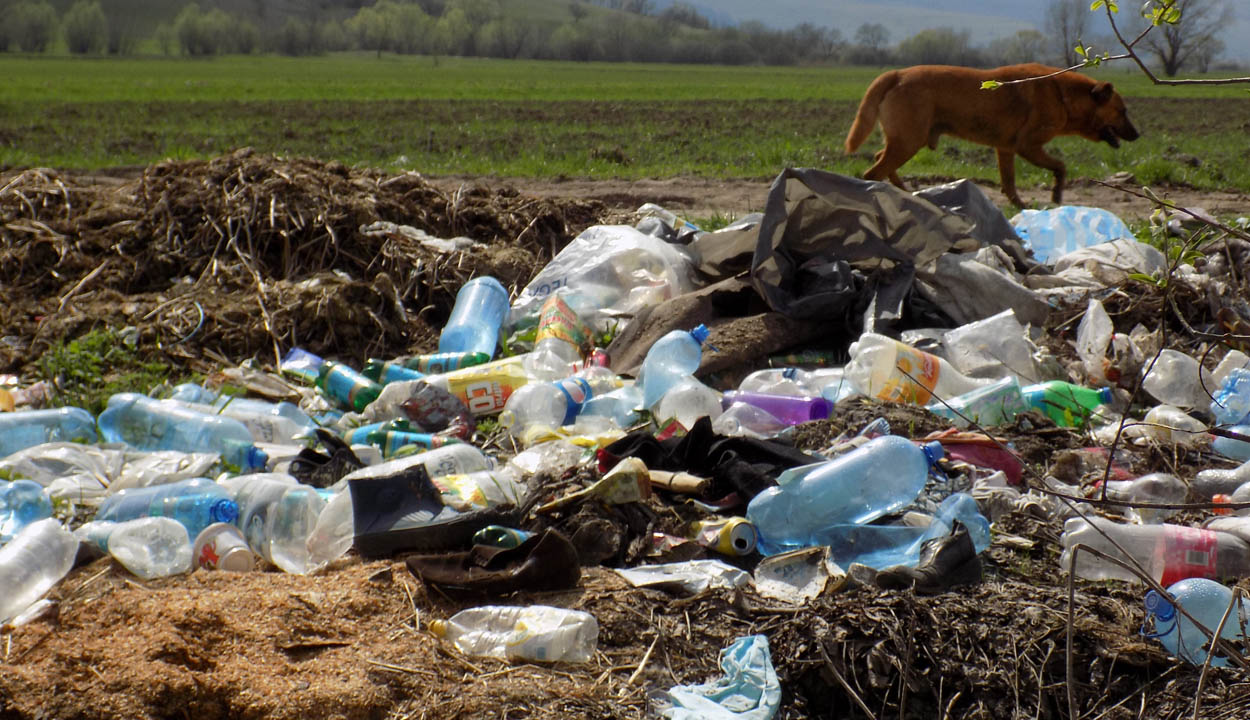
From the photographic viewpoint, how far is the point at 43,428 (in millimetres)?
4047

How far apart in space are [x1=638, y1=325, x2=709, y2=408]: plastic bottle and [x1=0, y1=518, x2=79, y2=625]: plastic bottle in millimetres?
2136

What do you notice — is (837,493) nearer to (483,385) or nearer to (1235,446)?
(1235,446)

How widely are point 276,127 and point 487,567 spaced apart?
18320 mm

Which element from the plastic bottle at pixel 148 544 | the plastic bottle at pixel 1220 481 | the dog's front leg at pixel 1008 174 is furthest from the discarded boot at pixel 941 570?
the dog's front leg at pixel 1008 174

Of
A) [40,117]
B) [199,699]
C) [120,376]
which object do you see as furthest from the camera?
[40,117]

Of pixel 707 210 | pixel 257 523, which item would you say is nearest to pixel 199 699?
pixel 257 523

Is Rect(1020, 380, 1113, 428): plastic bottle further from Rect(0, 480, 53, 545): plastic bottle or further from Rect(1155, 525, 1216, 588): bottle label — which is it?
Rect(0, 480, 53, 545): plastic bottle

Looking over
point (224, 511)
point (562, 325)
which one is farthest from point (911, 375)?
point (224, 511)

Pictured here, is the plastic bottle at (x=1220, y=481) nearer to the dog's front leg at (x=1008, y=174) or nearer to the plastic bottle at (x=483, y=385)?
the plastic bottle at (x=483, y=385)

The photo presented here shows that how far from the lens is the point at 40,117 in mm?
20594

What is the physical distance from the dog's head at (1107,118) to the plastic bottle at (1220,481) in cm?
572

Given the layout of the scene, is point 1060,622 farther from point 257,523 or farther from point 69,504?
point 69,504

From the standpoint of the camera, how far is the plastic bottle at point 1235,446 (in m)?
3.50

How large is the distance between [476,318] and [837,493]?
9.11 feet
